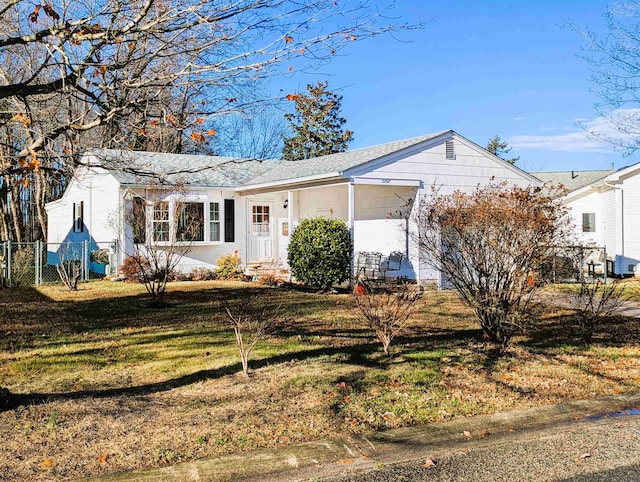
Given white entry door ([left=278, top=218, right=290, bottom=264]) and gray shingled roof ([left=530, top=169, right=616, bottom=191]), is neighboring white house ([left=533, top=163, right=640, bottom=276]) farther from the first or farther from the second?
gray shingled roof ([left=530, top=169, right=616, bottom=191])

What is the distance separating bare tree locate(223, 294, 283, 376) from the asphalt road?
274cm

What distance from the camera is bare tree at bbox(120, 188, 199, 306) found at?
12.6m

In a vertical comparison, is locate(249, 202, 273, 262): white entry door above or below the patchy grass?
above

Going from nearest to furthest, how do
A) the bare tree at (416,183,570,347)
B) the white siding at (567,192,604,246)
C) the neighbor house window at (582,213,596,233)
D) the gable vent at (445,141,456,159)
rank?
the bare tree at (416,183,570,347)
the gable vent at (445,141,456,159)
the white siding at (567,192,604,246)
the neighbor house window at (582,213,596,233)

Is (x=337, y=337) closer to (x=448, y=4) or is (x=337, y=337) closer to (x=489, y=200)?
(x=489, y=200)

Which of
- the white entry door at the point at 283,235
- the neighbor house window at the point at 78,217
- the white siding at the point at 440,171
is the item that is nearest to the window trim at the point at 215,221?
the white entry door at the point at 283,235

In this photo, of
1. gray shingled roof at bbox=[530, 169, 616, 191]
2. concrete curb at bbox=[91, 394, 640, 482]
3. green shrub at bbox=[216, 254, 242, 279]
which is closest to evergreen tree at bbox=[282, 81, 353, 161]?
gray shingled roof at bbox=[530, 169, 616, 191]

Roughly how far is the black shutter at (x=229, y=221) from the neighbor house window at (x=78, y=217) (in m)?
5.73

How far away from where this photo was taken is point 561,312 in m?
11.3

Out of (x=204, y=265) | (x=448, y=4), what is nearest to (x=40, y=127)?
(x=448, y=4)

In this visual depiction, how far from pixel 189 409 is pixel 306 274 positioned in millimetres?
9865

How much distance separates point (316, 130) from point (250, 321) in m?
29.7

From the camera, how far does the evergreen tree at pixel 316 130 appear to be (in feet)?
124

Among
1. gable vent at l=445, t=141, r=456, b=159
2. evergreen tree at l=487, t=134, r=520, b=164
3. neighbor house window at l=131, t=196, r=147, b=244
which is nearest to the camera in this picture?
neighbor house window at l=131, t=196, r=147, b=244
